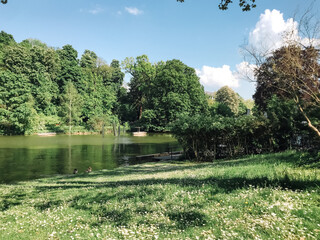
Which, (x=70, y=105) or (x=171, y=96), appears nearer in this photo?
(x=171, y=96)

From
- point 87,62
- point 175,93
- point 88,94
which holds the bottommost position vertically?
point 175,93

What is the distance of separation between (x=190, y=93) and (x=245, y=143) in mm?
53814

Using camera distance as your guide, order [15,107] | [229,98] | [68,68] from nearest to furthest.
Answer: [15,107] → [68,68] → [229,98]

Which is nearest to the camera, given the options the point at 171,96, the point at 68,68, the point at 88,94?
the point at 171,96

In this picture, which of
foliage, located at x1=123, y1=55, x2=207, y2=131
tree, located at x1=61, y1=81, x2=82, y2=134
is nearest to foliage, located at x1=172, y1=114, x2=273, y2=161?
foliage, located at x1=123, y1=55, x2=207, y2=131

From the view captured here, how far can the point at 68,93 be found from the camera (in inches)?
3004

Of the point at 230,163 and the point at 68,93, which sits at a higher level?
the point at 68,93

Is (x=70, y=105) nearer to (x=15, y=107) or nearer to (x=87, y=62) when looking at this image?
(x=15, y=107)

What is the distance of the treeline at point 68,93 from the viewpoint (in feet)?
209

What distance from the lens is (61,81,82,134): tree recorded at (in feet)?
245

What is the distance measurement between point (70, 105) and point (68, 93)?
13.2 feet

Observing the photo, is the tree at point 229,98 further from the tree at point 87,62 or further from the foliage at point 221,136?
the foliage at point 221,136

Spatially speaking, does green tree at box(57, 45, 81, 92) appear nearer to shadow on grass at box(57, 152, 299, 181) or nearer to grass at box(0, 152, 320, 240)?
shadow on grass at box(57, 152, 299, 181)

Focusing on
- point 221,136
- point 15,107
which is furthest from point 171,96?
point 221,136
